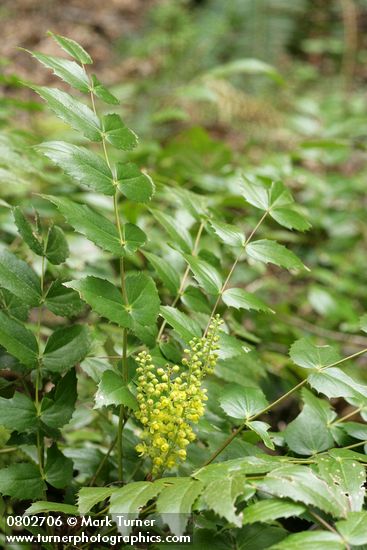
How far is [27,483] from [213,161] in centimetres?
167

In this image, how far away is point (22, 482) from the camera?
41.4 inches

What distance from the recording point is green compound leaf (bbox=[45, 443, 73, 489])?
42.8 inches

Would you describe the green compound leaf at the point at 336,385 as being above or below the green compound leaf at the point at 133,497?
above

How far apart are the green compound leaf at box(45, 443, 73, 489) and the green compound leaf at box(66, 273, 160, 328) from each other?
31 centimetres

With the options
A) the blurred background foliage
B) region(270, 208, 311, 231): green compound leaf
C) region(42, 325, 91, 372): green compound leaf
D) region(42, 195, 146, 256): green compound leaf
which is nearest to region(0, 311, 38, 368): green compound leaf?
region(42, 325, 91, 372): green compound leaf

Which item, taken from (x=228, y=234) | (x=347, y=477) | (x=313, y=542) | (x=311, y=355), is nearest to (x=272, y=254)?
(x=228, y=234)

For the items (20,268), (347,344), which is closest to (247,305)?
(20,268)

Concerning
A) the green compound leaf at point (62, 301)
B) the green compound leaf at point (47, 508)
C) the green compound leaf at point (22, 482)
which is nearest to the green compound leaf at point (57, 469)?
the green compound leaf at point (22, 482)

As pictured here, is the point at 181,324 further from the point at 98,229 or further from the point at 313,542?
the point at 313,542

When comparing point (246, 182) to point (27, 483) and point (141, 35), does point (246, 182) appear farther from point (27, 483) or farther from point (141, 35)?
point (141, 35)

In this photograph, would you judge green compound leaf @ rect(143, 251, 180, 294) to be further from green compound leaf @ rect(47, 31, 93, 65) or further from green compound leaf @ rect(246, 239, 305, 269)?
green compound leaf @ rect(47, 31, 93, 65)

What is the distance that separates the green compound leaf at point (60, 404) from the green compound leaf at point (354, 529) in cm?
52

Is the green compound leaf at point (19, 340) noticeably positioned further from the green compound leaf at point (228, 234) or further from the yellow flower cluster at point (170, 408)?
the green compound leaf at point (228, 234)

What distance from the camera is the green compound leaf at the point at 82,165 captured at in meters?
1.04
